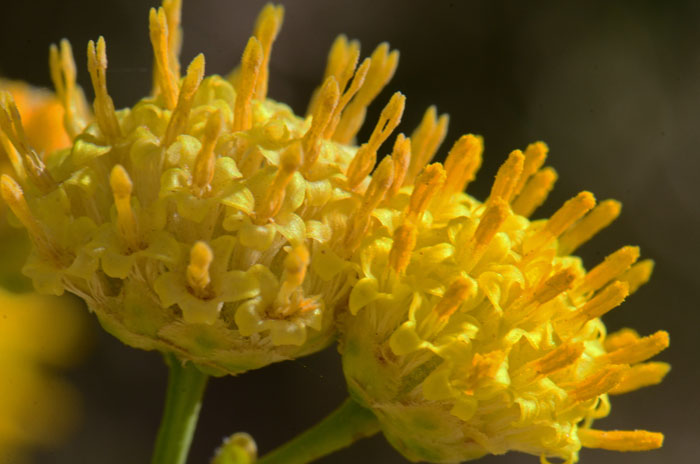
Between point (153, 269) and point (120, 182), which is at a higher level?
point (120, 182)

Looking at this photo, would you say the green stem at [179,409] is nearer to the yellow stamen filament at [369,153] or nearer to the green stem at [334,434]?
the green stem at [334,434]

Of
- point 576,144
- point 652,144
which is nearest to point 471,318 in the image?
point 576,144

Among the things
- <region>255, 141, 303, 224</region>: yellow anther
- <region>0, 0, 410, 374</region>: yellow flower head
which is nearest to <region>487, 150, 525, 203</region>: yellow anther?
<region>0, 0, 410, 374</region>: yellow flower head

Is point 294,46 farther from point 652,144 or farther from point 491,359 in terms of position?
point 491,359

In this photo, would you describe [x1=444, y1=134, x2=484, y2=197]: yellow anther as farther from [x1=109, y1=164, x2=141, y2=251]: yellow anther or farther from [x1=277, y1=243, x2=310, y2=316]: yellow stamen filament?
[x1=109, y1=164, x2=141, y2=251]: yellow anther

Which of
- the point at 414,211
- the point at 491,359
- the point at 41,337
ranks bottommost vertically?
the point at 41,337

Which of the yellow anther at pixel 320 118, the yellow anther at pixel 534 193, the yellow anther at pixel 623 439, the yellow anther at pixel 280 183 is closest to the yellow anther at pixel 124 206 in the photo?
the yellow anther at pixel 280 183
